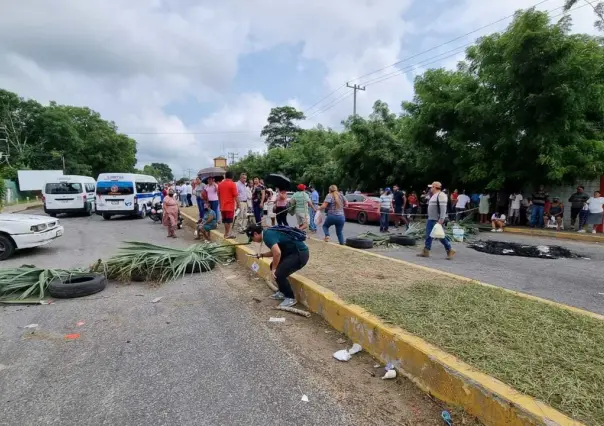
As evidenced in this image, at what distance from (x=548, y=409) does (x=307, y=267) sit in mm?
4076

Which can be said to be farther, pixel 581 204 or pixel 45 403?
pixel 581 204

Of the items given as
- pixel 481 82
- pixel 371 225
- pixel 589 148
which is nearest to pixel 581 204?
pixel 589 148

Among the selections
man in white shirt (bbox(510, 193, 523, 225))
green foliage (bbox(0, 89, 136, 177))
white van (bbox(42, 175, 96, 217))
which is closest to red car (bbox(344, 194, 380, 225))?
man in white shirt (bbox(510, 193, 523, 225))

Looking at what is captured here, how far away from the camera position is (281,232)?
15.3 feet

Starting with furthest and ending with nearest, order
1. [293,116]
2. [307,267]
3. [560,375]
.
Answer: [293,116]
[307,267]
[560,375]

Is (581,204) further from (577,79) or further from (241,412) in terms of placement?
(241,412)

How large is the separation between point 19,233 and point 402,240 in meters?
9.30

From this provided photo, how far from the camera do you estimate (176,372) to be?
10.2 ft

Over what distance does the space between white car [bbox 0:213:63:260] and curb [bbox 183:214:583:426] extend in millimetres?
7444

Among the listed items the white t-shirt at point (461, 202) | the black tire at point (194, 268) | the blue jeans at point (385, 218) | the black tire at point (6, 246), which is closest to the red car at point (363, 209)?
the blue jeans at point (385, 218)

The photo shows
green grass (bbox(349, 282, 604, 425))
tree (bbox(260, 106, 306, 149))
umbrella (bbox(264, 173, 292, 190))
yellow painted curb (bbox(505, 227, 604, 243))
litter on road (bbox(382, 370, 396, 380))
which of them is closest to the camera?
green grass (bbox(349, 282, 604, 425))

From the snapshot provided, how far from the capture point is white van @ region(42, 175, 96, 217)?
16.9 metres

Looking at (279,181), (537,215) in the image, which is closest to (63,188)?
(279,181)

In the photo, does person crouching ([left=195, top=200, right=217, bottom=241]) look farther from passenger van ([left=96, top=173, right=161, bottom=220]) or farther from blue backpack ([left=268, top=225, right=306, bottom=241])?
passenger van ([left=96, top=173, right=161, bottom=220])
